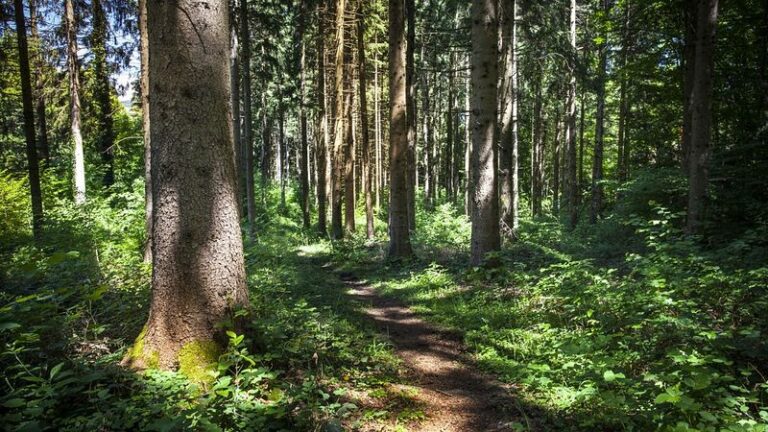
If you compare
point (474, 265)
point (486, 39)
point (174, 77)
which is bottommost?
point (474, 265)

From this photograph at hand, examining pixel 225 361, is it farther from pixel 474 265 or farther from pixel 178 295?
pixel 474 265

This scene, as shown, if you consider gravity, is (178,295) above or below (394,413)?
above

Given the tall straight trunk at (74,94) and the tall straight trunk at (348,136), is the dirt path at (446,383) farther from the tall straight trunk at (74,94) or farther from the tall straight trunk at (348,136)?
the tall straight trunk at (74,94)

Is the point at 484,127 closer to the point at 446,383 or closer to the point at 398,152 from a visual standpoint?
the point at 398,152

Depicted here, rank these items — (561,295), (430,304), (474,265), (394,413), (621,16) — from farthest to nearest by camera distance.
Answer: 1. (621,16)
2. (474,265)
3. (430,304)
4. (561,295)
5. (394,413)

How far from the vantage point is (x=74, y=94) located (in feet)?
56.4

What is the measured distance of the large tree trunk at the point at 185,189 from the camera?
372cm

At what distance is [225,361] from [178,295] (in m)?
0.73

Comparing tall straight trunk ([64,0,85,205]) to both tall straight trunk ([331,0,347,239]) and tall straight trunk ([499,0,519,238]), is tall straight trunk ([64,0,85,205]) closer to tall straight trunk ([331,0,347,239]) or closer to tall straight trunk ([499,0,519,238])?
tall straight trunk ([331,0,347,239])

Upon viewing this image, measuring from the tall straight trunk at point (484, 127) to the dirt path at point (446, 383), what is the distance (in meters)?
2.55

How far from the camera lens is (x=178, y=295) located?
3.78 meters

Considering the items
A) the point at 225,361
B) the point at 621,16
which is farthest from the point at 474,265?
the point at 621,16

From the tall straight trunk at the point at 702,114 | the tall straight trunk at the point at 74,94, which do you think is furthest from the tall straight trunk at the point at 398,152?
the tall straight trunk at the point at 74,94

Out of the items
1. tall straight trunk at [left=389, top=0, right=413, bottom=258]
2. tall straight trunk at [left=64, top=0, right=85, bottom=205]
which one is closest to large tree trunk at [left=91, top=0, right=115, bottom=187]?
tall straight trunk at [left=64, top=0, right=85, bottom=205]
